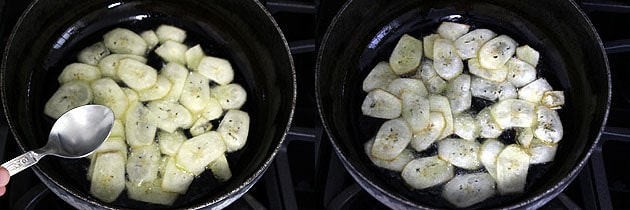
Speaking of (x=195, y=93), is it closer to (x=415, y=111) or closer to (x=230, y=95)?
(x=230, y=95)

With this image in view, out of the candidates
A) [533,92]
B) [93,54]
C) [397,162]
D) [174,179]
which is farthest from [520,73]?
[93,54]

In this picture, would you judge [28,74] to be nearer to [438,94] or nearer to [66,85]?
[66,85]

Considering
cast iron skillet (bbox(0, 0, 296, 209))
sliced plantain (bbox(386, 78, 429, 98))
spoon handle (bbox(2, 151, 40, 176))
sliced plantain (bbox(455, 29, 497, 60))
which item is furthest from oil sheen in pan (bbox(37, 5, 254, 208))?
sliced plantain (bbox(455, 29, 497, 60))

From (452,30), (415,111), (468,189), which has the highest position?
(452,30)

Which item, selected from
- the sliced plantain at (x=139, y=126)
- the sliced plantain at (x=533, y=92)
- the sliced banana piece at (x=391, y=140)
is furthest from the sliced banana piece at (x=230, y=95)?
the sliced plantain at (x=533, y=92)

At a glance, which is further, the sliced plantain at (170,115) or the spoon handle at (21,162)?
the sliced plantain at (170,115)

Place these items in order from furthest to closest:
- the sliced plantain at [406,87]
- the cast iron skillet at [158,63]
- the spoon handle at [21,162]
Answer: the sliced plantain at [406,87], the cast iron skillet at [158,63], the spoon handle at [21,162]

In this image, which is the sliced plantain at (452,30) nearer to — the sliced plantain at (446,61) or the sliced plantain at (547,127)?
the sliced plantain at (446,61)
